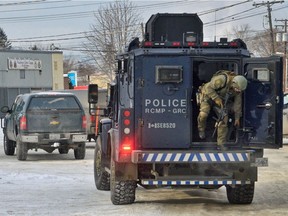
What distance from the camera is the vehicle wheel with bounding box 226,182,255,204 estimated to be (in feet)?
31.7

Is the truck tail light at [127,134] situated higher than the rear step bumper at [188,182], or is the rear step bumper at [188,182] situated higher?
the truck tail light at [127,134]

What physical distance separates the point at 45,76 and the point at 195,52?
53.7 m

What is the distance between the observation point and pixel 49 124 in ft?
55.3

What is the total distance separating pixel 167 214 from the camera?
29.0 ft

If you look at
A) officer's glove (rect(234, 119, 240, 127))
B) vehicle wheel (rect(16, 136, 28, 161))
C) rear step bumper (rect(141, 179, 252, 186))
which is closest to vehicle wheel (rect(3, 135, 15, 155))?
vehicle wheel (rect(16, 136, 28, 161))

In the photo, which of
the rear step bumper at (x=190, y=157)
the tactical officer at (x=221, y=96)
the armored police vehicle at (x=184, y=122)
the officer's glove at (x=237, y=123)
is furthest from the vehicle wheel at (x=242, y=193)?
the officer's glove at (x=237, y=123)

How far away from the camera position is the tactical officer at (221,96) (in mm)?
9023

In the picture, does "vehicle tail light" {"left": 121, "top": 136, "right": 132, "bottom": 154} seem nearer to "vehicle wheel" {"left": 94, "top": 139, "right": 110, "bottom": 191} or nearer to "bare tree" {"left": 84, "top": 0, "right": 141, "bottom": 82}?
"vehicle wheel" {"left": 94, "top": 139, "right": 110, "bottom": 191}

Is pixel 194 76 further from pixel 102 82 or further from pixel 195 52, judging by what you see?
pixel 102 82

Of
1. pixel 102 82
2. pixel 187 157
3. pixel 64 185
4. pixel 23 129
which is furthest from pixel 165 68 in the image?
pixel 102 82

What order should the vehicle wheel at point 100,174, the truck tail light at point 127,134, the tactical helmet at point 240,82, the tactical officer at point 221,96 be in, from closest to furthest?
the tactical helmet at point 240,82
the tactical officer at point 221,96
the truck tail light at point 127,134
the vehicle wheel at point 100,174

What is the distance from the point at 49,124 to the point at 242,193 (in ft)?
27.0

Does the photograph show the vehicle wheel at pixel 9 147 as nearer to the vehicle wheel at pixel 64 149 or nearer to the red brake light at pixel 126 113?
the vehicle wheel at pixel 64 149

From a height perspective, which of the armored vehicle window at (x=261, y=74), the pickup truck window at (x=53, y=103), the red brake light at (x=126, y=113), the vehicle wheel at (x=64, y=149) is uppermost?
the armored vehicle window at (x=261, y=74)
